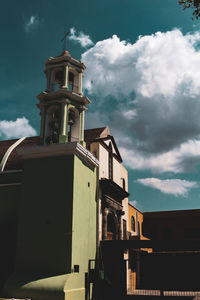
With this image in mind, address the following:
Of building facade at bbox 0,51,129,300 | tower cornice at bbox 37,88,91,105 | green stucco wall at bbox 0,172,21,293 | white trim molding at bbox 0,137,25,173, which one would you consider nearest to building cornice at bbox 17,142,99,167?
building facade at bbox 0,51,129,300

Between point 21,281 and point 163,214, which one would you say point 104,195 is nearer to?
point 21,281

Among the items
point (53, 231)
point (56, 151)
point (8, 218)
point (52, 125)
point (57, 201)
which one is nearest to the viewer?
point (53, 231)

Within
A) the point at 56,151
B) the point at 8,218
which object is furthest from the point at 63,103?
the point at 8,218

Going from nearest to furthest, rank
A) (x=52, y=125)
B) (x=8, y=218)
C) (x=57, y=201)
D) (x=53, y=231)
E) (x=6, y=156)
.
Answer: (x=53, y=231) → (x=57, y=201) → (x=8, y=218) → (x=52, y=125) → (x=6, y=156)

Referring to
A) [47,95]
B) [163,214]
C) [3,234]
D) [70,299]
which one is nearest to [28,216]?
[3,234]

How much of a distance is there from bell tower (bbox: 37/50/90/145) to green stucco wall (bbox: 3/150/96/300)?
212cm

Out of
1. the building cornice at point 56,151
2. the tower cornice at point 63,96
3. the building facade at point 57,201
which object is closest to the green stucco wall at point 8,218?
the building facade at point 57,201

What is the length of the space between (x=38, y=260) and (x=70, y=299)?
251 cm

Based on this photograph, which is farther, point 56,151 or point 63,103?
point 63,103

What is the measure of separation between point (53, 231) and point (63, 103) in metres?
7.58

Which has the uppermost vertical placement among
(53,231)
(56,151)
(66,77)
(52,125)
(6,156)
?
(66,77)

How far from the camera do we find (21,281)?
14.0m

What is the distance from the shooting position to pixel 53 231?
1490 cm

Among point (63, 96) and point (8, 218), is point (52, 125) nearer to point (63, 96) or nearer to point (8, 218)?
point (63, 96)
